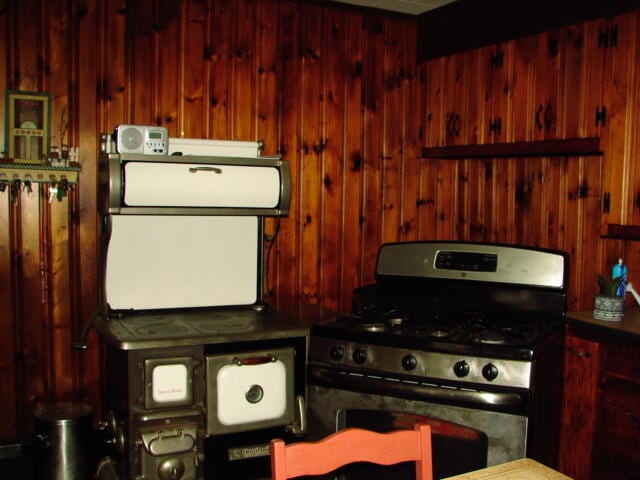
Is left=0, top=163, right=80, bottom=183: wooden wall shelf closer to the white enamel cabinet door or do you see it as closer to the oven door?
the white enamel cabinet door

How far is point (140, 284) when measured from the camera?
278 cm

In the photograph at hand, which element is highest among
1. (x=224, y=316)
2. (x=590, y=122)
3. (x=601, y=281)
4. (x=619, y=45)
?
(x=619, y=45)

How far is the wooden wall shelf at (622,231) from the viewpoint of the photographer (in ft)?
7.92

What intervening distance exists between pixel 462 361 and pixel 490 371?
0.10 m

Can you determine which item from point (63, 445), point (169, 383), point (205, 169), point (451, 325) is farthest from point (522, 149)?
point (63, 445)

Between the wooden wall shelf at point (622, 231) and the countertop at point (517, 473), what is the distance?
129cm

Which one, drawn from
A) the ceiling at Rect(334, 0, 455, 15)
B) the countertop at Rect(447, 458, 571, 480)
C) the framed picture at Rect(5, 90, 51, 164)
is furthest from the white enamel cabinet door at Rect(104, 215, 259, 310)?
the countertop at Rect(447, 458, 571, 480)

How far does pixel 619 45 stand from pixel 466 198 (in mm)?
1182

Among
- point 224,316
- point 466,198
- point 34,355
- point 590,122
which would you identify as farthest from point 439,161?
point 34,355

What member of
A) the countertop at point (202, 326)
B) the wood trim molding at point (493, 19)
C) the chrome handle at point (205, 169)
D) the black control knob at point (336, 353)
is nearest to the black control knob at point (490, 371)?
the black control knob at point (336, 353)

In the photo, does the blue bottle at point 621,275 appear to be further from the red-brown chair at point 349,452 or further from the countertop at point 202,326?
the red-brown chair at point 349,452

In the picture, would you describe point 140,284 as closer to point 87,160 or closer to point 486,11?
point 87,160

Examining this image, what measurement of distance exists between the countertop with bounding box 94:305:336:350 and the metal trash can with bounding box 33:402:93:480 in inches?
16.0

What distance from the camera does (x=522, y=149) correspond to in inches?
113
